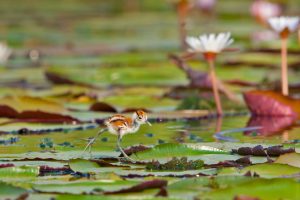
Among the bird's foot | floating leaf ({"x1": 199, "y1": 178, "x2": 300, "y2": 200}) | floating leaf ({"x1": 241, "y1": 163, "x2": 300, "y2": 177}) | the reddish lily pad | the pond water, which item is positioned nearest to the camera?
floating leaf ({"x1": 199, "y1": 178, "x2": 300, "y2": 200})

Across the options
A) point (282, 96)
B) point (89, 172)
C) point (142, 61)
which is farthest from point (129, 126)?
point (142, 61)

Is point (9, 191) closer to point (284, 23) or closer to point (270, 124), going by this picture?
point (270, 124)

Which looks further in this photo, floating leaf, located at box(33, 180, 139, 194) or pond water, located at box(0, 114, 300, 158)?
pond water, located at box(0, 114, 300, 158)

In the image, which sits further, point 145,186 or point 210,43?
point 210,43

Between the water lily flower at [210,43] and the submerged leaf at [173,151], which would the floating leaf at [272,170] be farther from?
the water lily flower at [210,43]

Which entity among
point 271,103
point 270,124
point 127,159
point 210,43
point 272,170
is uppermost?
point 210,43

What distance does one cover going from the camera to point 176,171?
3719 mm

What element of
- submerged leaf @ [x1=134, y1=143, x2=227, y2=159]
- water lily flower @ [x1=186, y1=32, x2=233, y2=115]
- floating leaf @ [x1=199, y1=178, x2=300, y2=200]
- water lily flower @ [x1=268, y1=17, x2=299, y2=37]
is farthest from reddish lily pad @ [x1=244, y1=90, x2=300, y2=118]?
floating leaf @ [x1=199, y1=178, x2=300, y2=200]

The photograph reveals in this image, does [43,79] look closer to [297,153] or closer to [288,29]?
[288,29]

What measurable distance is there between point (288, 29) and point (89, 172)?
239 centimetres

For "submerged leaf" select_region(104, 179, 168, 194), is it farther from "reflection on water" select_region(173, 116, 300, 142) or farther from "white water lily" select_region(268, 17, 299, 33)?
"white water lily" select_region(268, 17, 299, 33)

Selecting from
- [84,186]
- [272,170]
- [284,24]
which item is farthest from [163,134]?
[84,186]

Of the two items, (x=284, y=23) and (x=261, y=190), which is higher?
(x=284, y=23)

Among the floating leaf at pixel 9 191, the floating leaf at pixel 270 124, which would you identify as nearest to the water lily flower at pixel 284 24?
the floating leaf at pixel 270 124
